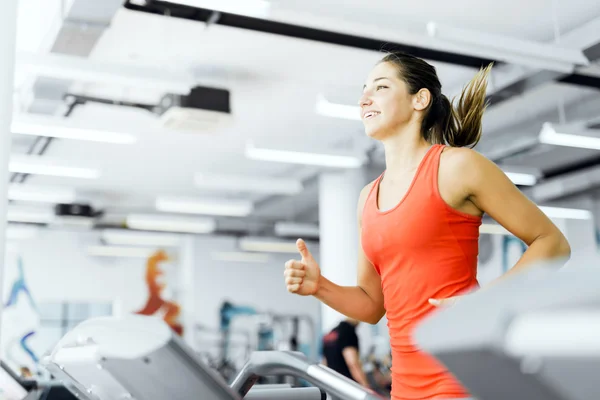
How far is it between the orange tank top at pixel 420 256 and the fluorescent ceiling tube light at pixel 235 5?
213cm

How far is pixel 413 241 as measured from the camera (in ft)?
4.25

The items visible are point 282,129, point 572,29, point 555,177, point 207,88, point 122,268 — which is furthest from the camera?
point 122,268

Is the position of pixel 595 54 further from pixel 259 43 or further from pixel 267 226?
pixel 267 226

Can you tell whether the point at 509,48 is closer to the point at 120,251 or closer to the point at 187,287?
the point at 187,287

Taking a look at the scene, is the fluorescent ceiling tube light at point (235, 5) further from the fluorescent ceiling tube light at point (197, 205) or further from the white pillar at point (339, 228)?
the white pillar at point (339, 228)

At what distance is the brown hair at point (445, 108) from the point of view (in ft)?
4.93

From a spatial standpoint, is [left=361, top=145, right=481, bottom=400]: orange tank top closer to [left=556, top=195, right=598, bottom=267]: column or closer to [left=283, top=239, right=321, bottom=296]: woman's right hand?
[left=283, top=239, right=321, bottom=296]: woman's right hand

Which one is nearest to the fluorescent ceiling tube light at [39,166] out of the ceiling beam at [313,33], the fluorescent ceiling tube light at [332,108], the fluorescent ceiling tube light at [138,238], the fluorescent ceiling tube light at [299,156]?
the fluorescent ceiling tube light at [299,156]

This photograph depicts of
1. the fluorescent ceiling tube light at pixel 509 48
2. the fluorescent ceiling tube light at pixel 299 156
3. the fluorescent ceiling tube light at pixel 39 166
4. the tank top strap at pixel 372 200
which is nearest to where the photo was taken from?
the tank top strap at pixel 372 200

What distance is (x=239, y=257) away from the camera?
12.9 metres

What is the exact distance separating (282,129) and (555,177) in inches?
155

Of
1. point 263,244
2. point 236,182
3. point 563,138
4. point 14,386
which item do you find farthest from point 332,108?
point 263,244

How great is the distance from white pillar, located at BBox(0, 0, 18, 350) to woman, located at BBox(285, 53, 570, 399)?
38.0 inches

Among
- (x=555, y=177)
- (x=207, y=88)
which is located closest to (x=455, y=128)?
(x=207, y=88)
